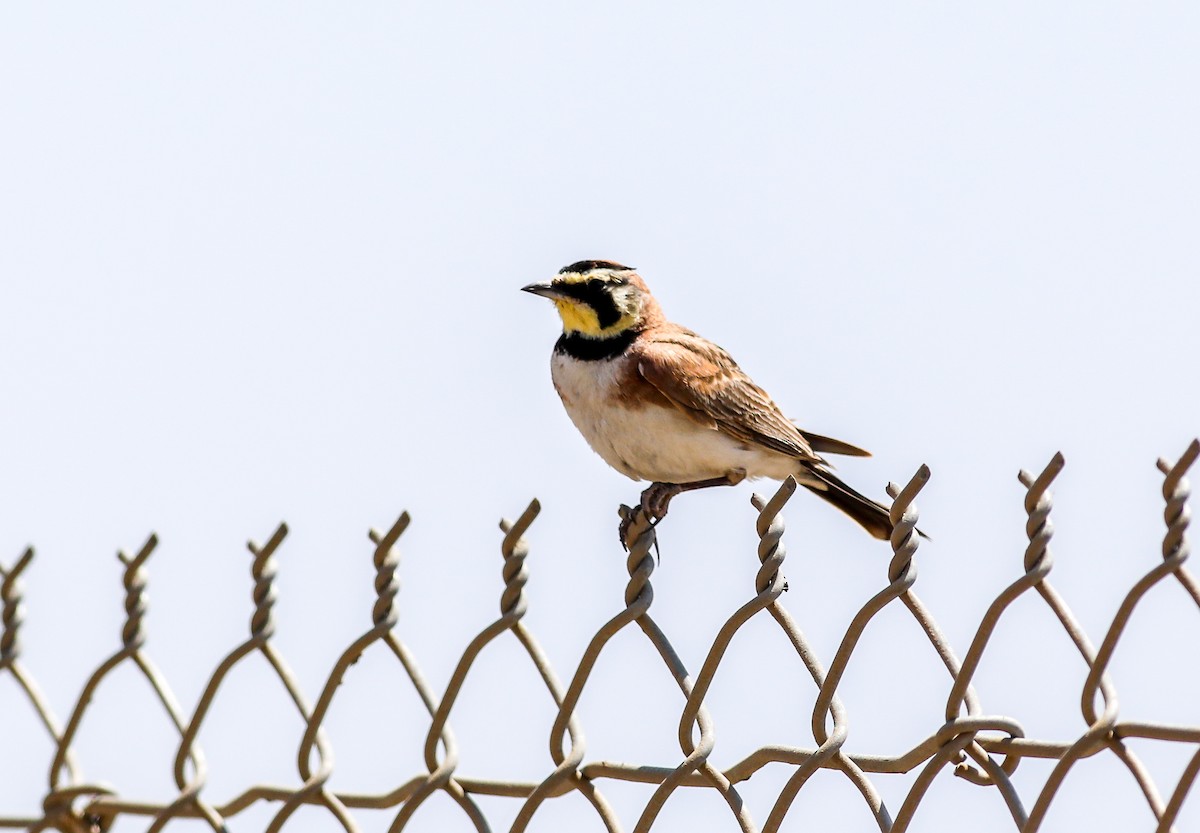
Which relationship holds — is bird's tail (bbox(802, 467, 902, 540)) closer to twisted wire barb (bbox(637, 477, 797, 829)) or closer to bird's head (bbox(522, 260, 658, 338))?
bird's head (bbox(522, 260, 658, 338))

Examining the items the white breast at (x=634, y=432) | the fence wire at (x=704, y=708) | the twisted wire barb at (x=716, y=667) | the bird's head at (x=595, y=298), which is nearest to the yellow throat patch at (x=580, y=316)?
the bird's head at (x=595, y=298)

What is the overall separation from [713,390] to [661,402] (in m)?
0.35

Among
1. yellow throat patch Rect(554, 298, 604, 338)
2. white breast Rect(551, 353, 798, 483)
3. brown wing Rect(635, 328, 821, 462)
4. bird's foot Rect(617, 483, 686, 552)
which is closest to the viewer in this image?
bird's foot Rect(617, 483, 686, 552)

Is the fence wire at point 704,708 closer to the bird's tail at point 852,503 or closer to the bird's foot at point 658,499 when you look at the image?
the bird's foot at point 658,499

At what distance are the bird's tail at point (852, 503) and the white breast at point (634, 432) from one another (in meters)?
0.46

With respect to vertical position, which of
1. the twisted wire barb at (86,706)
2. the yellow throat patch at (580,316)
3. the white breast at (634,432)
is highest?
the yellow throat patch at (580,316)

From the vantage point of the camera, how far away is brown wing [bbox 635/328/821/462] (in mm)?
6770

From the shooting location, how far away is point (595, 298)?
7.13m

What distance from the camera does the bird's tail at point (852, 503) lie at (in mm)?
6848

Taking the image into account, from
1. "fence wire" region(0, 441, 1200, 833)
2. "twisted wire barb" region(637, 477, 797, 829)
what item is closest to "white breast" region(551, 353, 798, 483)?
"fence wire" region(0, 441, 1200, 833)

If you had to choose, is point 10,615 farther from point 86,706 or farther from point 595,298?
point 595,298

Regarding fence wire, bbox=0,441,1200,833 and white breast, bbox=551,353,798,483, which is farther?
white breast, bbox=551,353,798,483

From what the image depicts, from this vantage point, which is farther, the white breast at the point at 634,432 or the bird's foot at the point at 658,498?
the white breast at the point at 634,432

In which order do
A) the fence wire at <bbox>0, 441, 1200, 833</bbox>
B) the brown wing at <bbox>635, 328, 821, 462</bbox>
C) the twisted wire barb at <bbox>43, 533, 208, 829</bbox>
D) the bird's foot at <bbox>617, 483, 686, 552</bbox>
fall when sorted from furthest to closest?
the brown wing at <bbox>635, 328, 821, 462</bbox>
the bird's foot at <bbox>617, 483, 686, 552</bbox>
the twisted wire barb at <bbox>43, 533, 208, 829</bbox>
the fence wire at <bbox>0, 441, 1200, 833</bbox>
